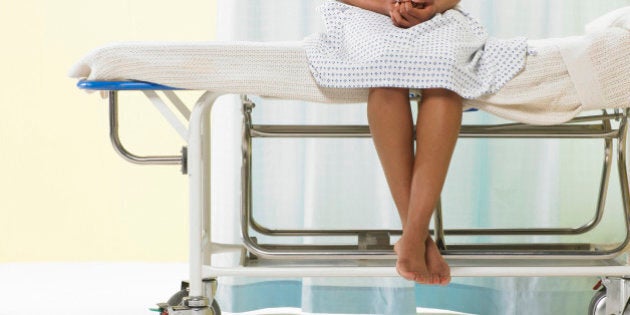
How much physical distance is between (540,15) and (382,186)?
1.83ft

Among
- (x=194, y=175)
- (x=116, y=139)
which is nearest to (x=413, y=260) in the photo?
(x=194, y=175)

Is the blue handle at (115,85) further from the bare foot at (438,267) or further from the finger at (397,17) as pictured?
the bare foot at (438,267)

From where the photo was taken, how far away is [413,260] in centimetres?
137

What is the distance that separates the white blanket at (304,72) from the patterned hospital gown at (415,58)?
24 mm

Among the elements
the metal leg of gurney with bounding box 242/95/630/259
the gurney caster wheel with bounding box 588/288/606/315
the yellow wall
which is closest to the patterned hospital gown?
the metal leg of gurney with bounding box 242/95/630/259

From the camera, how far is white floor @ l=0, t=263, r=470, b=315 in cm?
196

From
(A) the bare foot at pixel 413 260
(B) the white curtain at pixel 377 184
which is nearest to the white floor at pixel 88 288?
(B) the white curtain at pixel 377 184

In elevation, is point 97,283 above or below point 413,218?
below

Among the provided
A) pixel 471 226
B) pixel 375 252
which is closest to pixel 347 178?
pixel 471 226

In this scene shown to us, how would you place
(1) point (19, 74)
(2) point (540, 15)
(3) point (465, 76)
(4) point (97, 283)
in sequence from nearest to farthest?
(3) point (465, 76)
(2) point (540, 15)
(4) point (97, 283)
(1) point (19, 74)

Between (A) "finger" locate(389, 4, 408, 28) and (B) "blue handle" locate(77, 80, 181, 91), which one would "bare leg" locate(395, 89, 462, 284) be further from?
(B) "blue handle" locate(77, 80, 181, 91)

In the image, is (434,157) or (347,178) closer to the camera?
(434,157)

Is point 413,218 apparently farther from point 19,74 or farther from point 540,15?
point 19,74

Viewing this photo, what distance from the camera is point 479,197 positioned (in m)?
2.03
